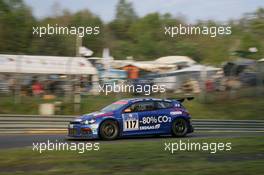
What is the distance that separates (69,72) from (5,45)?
13.2 meters

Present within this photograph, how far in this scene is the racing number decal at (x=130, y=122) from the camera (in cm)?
1555

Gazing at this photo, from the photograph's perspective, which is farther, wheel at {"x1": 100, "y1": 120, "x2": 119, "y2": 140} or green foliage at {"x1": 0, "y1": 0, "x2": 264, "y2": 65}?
green foliage at {"x1": 0, "y1": 0, "x2": 264, "y2": 65}

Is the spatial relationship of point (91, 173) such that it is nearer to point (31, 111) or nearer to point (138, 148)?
point (138, 148)

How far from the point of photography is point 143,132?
629 inches

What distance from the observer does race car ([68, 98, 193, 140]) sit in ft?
49.5

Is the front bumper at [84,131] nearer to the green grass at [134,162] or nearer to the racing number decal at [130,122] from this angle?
the racing number decal at [130,122]

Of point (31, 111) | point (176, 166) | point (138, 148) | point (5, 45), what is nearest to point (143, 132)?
point (138, 148)

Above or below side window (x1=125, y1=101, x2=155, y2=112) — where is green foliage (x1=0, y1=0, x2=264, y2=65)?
above

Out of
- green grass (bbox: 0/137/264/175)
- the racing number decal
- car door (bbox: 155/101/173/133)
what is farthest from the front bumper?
green grass (bbox: 0/137/264/175)

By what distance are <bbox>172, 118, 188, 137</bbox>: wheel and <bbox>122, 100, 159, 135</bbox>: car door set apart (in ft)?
2.04

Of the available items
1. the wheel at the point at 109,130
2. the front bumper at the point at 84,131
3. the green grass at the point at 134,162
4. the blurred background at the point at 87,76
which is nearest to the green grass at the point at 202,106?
the blurred background at the point at 87,76

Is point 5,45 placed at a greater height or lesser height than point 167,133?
greater

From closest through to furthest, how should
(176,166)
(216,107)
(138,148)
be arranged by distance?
(176,166)
(138,148)
(216,107)

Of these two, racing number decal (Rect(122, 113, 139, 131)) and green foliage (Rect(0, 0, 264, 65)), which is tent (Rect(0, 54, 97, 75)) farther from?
racing number decal (Rect(122, 113, 139, 131))
